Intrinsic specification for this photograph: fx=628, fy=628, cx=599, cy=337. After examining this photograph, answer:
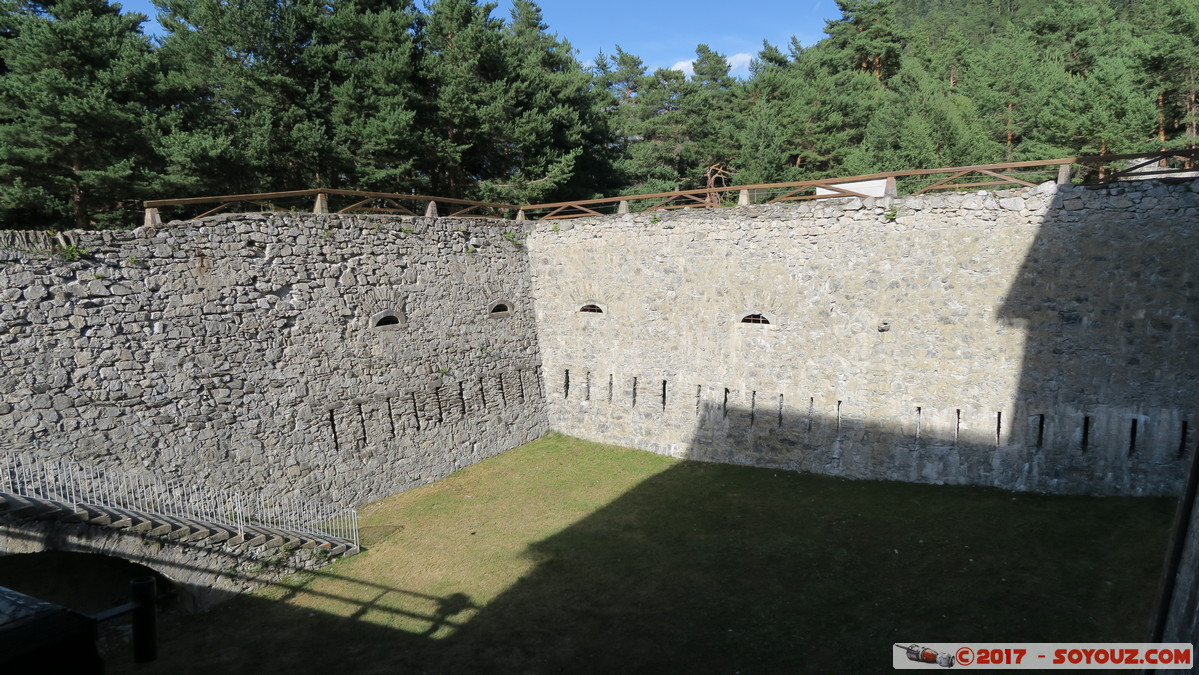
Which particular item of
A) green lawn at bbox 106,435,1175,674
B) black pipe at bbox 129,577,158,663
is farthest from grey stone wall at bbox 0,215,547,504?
black pipe at bbox 129,577,158,663

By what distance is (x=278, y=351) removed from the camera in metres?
10.7

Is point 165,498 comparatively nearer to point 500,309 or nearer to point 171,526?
point 171,526

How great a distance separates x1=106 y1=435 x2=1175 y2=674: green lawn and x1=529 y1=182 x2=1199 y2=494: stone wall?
0.89 m

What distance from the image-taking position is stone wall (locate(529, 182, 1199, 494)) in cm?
950

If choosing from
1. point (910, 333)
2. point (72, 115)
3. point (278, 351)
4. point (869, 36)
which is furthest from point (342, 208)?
point (869, 36)

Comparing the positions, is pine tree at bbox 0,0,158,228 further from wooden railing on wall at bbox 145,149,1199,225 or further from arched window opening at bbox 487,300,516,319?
arched window opening at bbox 487,300,516,319

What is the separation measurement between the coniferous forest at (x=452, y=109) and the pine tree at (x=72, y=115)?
0.18 feet

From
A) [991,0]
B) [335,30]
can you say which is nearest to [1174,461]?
[335,30]

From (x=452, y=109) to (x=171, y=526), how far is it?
1389cm

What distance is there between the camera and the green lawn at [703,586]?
723 centimetres

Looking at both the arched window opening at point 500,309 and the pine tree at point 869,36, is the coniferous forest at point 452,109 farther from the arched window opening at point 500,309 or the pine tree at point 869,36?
the arched window opening at point 500,309

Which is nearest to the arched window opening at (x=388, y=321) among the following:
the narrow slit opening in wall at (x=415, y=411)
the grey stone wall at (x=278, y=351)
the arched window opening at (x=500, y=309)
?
the grey stone wall at (x=278, y=351)

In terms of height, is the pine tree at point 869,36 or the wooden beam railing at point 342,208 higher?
the pine tree at point 869,36

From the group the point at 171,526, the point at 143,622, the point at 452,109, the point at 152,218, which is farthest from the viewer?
the point at 452,109
